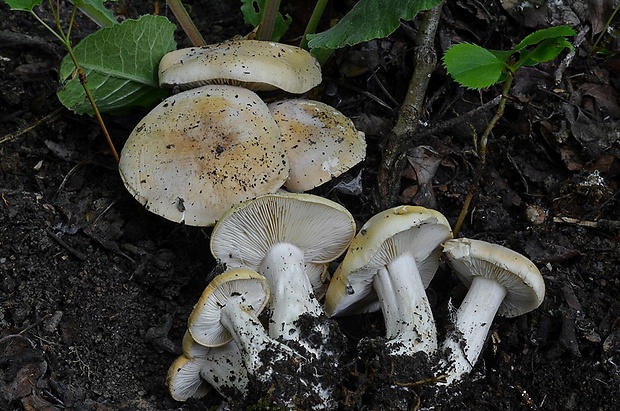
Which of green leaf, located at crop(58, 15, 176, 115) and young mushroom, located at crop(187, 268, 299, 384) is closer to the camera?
young mushroom, located at crop(187, 268, 299, 384)

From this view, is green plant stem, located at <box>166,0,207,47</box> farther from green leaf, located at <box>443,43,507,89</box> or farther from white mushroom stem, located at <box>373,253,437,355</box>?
white mushroom stem, located at <box>373,253,437,355</box>

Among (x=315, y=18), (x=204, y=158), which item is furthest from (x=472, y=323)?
(x=315, y=18)

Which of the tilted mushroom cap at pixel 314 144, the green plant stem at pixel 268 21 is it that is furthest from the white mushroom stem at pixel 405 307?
the green plant stem at pixel 268 21

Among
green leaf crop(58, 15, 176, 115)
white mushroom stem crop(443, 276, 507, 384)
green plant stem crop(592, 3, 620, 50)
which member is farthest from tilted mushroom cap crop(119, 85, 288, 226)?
green plant stem crop(592, 3, 620, 50)

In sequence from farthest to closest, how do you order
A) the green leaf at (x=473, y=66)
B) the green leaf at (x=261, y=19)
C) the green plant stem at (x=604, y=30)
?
the green leaf at (x=261, y=19) → the green plant stem at (x=604, y=30) → the green leaf at (x=473, y=66)

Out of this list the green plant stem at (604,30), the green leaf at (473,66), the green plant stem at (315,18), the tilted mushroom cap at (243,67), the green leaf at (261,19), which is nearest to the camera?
the green leaf at (473,66)

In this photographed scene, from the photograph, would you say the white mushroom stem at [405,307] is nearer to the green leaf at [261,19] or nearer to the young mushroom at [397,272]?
the young mushroom at [397,272]

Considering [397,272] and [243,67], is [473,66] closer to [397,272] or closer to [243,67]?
[397,272]
